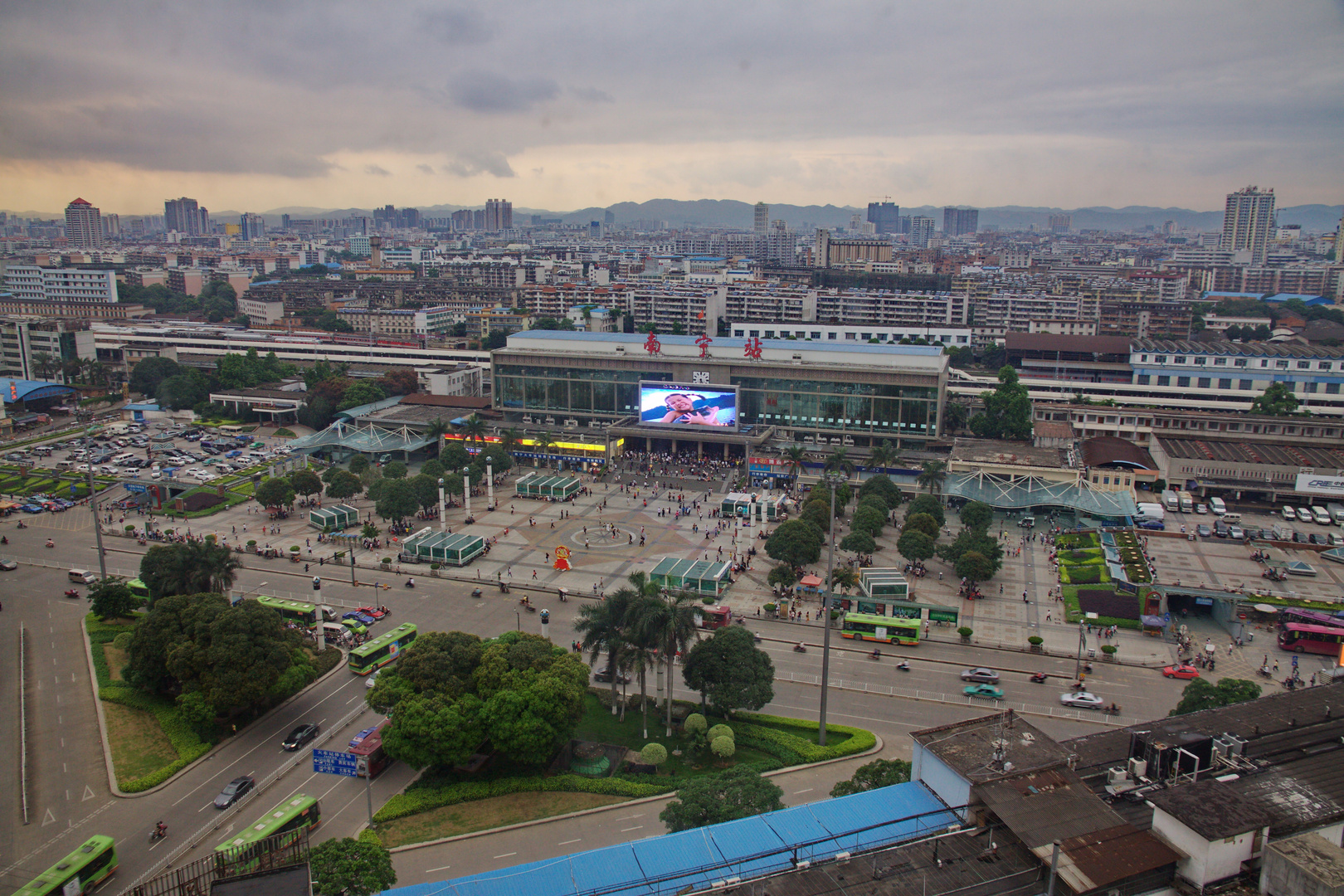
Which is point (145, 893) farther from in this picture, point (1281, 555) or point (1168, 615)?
point (1281, 555)

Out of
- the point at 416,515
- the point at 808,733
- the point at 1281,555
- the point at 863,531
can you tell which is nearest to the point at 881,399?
the point at 863,531

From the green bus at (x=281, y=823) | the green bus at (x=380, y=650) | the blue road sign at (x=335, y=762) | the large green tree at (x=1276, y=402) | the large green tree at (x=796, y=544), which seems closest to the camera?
the green bus at (x=281, y=823)

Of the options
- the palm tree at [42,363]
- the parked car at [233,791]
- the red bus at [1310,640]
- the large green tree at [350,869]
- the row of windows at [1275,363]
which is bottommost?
the parked car at [233,791]

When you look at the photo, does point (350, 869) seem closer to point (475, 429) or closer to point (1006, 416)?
point (475, 429)

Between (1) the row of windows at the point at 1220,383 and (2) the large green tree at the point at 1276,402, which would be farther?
(1) the row of windows at the point at 1220,383

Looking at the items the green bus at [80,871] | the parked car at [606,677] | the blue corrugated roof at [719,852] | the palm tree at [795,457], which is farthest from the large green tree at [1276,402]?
the green bus at [80,871]

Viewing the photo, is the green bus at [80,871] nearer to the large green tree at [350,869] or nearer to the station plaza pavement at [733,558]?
the large green tree at [350,869]

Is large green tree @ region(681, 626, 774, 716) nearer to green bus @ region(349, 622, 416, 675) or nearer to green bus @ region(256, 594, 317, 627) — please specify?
green bus @ region(349, 622, 416, 675)

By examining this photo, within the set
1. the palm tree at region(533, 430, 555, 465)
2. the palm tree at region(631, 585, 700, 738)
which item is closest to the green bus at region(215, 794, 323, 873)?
the palm tree at region(631, 585, 700, 738)
